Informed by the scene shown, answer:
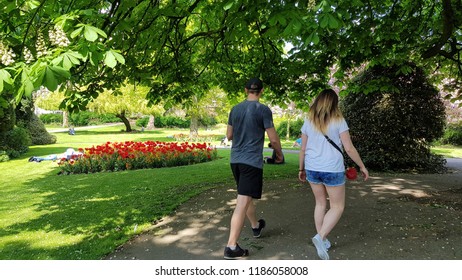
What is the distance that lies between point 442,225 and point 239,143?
3011 millimetres

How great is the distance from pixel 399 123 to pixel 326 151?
8109mm

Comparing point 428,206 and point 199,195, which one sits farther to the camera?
point 199,195

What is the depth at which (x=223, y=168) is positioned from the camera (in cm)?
1266

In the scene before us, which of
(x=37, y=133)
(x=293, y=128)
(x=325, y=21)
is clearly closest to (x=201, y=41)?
(x=325, y=21)

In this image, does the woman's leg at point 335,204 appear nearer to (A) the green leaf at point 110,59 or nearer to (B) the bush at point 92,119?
(A) the green leaf at point 110,59

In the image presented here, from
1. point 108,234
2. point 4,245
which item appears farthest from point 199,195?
point 4,245

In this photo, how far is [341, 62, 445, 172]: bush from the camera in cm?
1063

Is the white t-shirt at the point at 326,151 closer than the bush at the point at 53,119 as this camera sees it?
Yes

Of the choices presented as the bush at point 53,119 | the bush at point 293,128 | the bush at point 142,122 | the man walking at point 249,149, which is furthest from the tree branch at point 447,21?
the bush at point 53,119

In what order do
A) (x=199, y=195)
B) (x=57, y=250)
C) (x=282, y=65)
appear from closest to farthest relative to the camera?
1. (x=57, y=250)
2. (x=199, y=195)
3. (x=282, y=65)

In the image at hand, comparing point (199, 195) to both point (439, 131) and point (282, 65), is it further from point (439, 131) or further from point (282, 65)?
point (439, 131)

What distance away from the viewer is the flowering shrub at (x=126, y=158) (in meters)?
12.9

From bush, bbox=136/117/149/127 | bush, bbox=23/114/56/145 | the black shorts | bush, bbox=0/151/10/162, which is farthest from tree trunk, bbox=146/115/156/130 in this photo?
the black shorts

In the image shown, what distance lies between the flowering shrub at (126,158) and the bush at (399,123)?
272 inches
